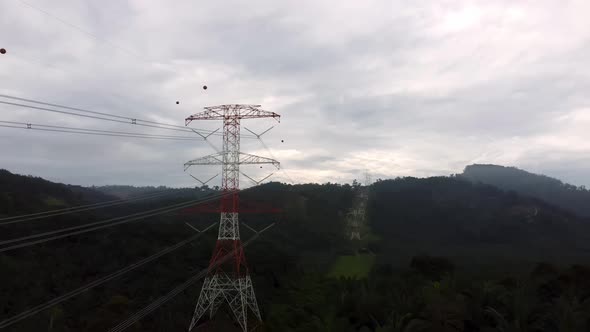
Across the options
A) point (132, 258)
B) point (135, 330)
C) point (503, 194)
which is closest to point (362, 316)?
point (135, 330)

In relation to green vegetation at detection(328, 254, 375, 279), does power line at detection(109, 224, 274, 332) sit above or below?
below

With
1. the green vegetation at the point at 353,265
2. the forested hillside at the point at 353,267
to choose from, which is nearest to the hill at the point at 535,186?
the forested hillside at the point at 353,267

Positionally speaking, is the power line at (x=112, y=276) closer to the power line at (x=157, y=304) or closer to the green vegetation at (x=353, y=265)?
the power line at (x=157, y=304)

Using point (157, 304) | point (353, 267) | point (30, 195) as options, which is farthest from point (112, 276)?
point (30, 195)

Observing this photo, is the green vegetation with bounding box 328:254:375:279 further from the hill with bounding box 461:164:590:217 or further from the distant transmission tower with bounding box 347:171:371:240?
the hill with bounding box 461:164:590:217

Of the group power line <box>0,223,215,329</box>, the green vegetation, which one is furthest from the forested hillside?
power line <box>0,223,215,329</box>

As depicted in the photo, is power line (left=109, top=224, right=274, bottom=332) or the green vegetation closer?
power line (left=109, top=224, right=274, bottom=332)

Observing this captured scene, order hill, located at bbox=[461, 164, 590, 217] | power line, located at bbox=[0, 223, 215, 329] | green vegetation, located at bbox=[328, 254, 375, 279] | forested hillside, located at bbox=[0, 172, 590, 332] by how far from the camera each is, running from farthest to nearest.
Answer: hill, located at bbox=[461, 164, 590, 217] → green vegetation, located at bbox=[328, 254, 375, 279] → power line, located at bbox=[0, 223, 215, 329] → forested hillside, located at bbox=[0, 172, 590, 332]

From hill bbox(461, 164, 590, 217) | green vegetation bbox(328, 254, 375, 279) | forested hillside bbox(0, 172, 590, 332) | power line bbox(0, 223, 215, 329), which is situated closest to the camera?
forested hillside bbox(0, 172, 590, 332)
